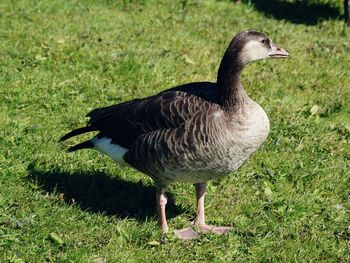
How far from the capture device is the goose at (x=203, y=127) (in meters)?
5.61

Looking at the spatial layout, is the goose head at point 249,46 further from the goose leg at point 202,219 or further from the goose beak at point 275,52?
the goose leg at point 202,219

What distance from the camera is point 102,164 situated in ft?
24.1

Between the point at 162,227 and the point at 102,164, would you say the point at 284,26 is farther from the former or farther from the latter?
the point at 162,227

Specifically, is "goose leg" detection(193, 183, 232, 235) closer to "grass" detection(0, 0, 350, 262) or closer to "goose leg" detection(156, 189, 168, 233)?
"grass" detection(0, 0, 350, 262)

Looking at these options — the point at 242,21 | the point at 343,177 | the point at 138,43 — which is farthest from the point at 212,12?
the point at 343,177

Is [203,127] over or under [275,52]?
under

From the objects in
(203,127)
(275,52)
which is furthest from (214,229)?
(275,52)

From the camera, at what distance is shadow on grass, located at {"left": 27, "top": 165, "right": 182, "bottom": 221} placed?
6551mm

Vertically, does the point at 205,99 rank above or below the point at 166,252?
above

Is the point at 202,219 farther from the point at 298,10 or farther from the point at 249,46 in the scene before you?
the point at 298,10

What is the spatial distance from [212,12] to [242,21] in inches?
32.0

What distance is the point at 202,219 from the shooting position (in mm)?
6418

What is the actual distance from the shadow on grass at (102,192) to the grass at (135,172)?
0.05 ft

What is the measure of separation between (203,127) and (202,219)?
121 centimetres
